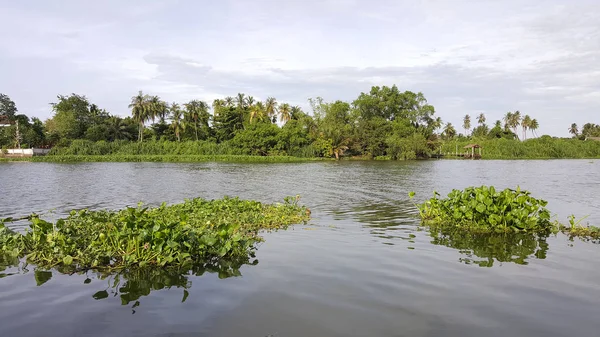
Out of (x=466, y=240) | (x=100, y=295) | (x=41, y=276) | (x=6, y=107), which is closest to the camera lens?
(x=100, y=295)

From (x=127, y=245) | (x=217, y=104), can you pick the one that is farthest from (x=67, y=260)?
(x=217, y=104)

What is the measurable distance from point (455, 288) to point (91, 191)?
76.6ft

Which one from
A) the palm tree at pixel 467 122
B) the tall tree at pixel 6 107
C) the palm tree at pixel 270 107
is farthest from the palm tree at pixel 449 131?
the tall tree at pixel 6 107

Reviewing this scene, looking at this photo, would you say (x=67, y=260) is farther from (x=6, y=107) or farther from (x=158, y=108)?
(x=6, y=107)

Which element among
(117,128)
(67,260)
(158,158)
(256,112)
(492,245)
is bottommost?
(492,245)

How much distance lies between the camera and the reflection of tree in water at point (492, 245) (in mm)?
9414

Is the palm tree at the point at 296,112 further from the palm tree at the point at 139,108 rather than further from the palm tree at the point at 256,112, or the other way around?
the palm tree at the point at 139,108

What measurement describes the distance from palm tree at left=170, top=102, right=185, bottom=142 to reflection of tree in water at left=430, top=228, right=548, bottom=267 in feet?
248

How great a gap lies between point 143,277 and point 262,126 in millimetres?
68734

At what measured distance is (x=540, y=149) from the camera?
85.4 meters

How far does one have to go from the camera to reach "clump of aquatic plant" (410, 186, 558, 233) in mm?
11797

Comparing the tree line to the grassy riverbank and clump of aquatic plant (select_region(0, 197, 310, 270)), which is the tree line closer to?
the grassy riverbank

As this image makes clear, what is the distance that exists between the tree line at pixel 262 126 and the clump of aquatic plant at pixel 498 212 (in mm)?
62447

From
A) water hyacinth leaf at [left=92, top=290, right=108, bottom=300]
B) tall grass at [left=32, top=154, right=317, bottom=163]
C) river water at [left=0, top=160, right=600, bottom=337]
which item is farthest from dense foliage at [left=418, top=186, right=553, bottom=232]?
tall grass at [left=32, top=154, right=317, bottom=163]
